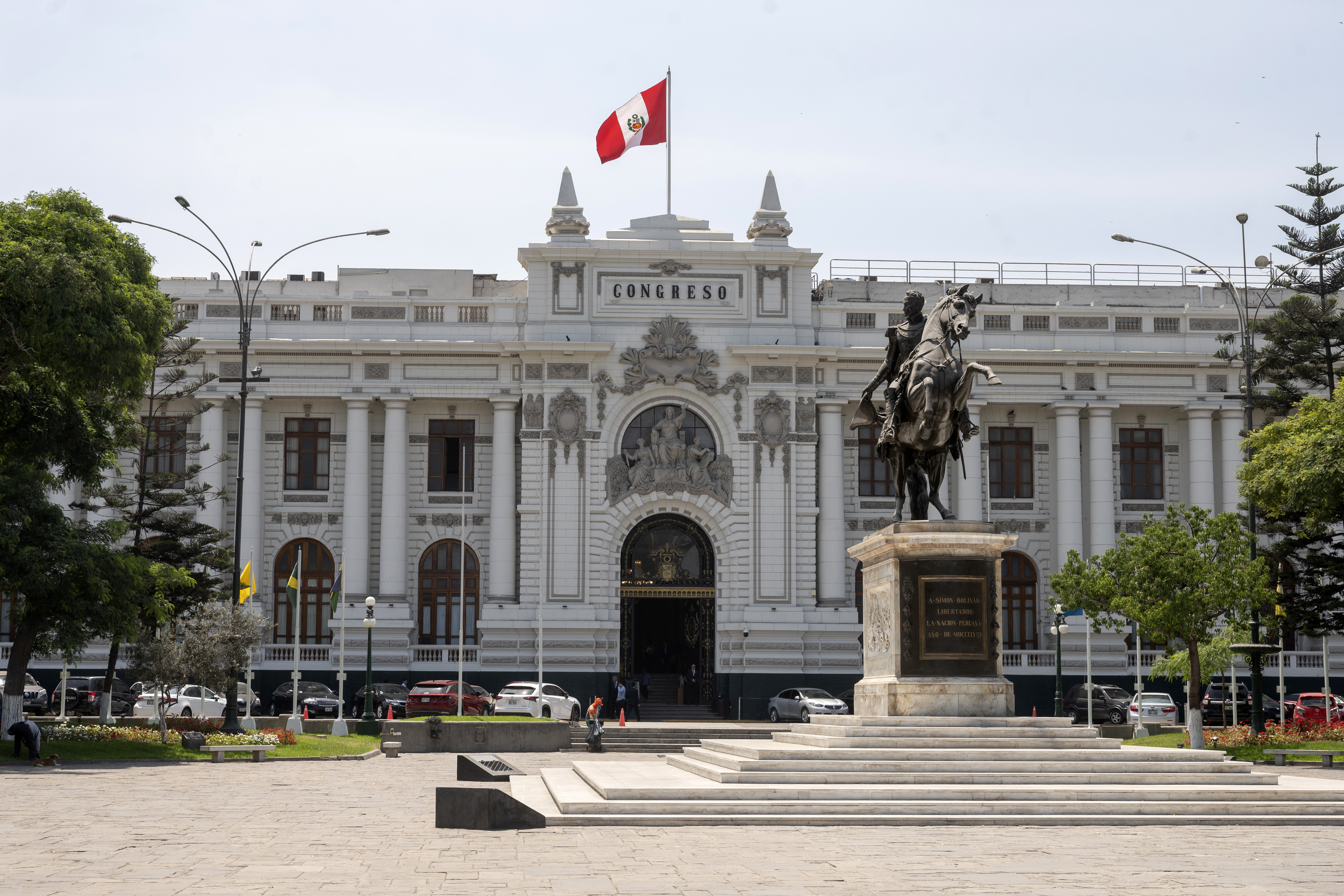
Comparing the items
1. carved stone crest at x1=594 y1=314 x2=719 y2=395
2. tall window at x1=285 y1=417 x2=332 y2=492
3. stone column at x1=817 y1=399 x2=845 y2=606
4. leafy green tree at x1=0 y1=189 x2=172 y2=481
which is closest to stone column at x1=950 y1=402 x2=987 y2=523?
stone column at x1=817 y1=399 x2=845 y2=606

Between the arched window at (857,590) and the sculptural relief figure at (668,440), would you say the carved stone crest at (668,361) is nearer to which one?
the sculptural relief figure at (668,440)

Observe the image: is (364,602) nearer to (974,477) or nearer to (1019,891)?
(974,477)

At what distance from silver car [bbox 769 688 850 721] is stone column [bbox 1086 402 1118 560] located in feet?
41.2

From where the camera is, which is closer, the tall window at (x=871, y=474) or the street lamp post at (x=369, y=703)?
the street lamp post at (x=369, y=703)

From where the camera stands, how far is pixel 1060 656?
45281mm

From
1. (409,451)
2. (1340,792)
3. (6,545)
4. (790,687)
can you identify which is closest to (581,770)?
(1340,792)

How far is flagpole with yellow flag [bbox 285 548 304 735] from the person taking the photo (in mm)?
38656

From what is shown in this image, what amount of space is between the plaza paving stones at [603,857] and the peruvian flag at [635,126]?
33.4 metres

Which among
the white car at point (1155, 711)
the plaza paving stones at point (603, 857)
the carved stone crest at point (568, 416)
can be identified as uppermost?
the carved stone crest at point (568, 416)

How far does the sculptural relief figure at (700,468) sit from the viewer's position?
168 feet

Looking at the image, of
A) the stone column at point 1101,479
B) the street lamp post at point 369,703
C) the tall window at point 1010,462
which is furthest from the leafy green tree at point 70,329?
the stone column at point 1101,479

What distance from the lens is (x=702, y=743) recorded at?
2400cm

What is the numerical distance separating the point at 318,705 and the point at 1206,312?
116ft

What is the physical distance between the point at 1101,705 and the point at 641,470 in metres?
17.6
